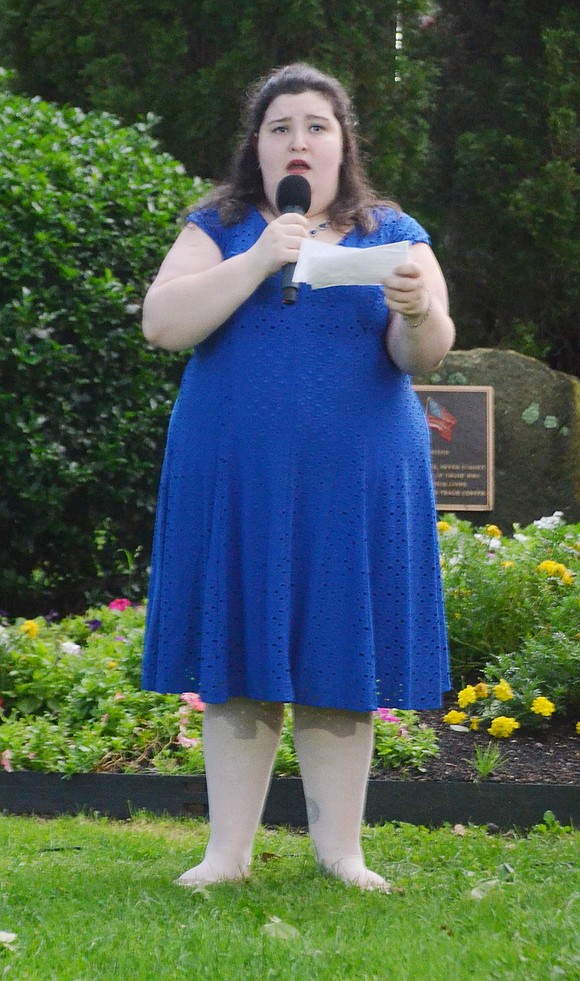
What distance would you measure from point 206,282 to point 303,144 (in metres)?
0.42

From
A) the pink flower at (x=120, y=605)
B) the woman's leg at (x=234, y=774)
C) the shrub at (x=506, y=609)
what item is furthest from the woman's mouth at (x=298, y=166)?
the pink flower at (x=120, y=605)

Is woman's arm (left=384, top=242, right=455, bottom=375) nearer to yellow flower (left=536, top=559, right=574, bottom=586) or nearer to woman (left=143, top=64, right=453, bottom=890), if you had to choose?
woman (left=143, top=64, right=453, bottom=890)

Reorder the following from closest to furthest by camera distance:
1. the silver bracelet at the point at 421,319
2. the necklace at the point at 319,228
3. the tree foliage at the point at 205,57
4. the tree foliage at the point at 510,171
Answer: the silver bracelet at the point at 421,319
the necklace at the point at 319,228
the tree foliage at the point at 205,57
the tree foliage at the point at 510,171

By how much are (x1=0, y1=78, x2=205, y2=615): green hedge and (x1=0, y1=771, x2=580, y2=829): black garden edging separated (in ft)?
7.14

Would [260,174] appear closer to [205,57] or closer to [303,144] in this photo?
[303,144]

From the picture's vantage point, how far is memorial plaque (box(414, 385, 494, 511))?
7.91 meters

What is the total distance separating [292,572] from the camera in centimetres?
273

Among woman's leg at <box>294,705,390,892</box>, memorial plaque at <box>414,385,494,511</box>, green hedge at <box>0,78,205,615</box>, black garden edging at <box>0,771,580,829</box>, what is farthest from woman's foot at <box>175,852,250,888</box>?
memorial plaque at <box>414,385,494,511</box>

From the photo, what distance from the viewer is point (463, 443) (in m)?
7.95

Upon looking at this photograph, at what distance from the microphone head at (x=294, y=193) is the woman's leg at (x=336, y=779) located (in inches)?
44.1

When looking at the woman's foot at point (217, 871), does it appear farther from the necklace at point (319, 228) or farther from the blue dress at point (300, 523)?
the necklace at point (319, 228)

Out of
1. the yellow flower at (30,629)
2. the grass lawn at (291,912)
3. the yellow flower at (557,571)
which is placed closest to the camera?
the grass lawn at (291,912)

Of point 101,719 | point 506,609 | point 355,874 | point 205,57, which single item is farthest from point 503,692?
point 205,57

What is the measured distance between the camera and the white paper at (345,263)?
2.56 metres
